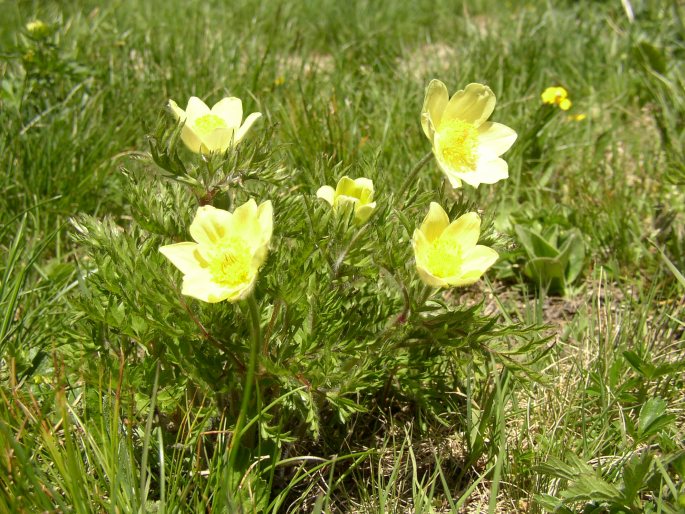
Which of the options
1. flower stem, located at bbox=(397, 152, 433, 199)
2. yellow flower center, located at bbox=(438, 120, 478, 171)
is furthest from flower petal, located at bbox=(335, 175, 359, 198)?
yellow flower center, located at bbox=(438, 120, 478, 171)

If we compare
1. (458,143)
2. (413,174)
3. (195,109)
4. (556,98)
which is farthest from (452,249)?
(556,98)

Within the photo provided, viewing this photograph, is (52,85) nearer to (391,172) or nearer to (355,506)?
(391,172)

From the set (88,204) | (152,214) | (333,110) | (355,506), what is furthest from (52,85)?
(355,506)

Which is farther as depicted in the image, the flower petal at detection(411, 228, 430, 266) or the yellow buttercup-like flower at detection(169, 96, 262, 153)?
the yellow buttercup-like flower at detection(169, 96, 262, 153)

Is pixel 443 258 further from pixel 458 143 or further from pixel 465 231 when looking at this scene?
pixel 458 143

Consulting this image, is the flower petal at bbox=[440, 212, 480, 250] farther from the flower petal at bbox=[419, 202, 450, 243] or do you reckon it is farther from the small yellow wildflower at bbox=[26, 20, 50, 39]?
the small yellow wildflower at bbox=[26, 20, 50, 39]

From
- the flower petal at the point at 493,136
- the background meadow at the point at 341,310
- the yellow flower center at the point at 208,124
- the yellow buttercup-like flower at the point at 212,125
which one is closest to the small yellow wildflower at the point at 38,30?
the background meadow at the point at 341,310

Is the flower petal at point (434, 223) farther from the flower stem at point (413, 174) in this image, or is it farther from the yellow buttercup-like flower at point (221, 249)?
the yellow buttercup-like flower at point (221, 249)
